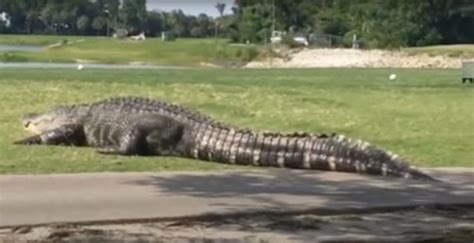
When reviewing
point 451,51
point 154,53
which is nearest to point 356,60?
point 451,51

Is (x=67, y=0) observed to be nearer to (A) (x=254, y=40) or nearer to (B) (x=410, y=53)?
(B) (x=410, y=53)

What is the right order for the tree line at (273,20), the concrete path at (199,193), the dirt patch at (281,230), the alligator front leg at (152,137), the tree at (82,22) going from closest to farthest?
the dirt patch at (281,230)
the concrete path at (199,193)
the alligator front leg at (152,137)
the tree line at (273,20)
the tree at (82,22)

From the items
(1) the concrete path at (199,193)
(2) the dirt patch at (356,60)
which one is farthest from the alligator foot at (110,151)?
(2) the dirt patch at (356,60)

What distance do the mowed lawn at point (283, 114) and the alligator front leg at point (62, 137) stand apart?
10.4 inches

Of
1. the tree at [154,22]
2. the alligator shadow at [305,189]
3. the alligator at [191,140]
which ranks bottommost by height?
the alligator shadow at [305,189]

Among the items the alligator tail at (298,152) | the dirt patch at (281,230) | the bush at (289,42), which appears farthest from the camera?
the bush at (289,42)

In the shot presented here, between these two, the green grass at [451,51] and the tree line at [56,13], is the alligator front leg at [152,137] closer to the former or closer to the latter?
the tree line at [56,13]

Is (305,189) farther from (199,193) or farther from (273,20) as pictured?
(273,20)

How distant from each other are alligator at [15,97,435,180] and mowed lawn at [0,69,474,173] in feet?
0.91

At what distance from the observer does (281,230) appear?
888 cm

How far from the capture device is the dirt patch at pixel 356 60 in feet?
181

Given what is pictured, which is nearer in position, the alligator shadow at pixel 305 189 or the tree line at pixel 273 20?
the alligator shadow at pixel 305 189

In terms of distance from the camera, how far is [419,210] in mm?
9953

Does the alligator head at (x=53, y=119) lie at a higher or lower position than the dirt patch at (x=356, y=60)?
higher
